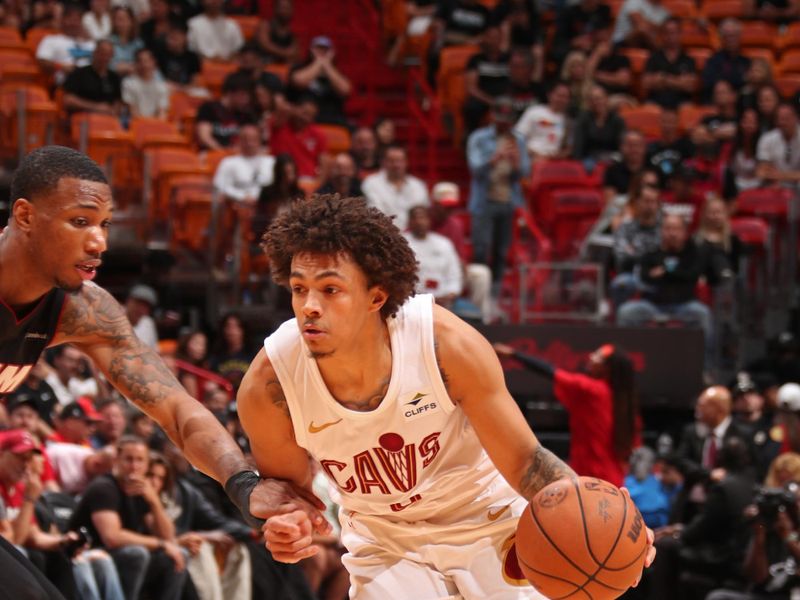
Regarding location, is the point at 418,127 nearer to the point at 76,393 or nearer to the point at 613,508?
the point at 76,393

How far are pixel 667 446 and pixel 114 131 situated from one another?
5529 mm

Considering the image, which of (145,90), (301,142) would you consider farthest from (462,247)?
(145,90)

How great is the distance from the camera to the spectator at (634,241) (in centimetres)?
1134

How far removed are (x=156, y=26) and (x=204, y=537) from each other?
7.59 m

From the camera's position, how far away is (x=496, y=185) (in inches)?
498

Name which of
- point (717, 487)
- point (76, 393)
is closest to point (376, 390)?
point (717, 487)

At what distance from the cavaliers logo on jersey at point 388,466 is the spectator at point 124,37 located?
32.5 feet

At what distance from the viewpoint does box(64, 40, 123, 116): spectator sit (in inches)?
493

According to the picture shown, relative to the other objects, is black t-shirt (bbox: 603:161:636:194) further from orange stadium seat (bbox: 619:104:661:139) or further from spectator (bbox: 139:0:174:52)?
spectator (bbox: 139:0:174:52)

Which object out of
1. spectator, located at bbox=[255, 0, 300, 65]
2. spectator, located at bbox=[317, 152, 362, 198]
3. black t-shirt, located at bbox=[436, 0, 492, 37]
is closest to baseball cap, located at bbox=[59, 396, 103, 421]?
spectator, located at bbox=[317, 152, 362, 198]

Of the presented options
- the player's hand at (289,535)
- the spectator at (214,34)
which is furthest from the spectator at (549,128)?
the player's hand at (289,535)

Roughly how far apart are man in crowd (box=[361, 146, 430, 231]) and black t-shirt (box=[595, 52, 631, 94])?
3.84 metres

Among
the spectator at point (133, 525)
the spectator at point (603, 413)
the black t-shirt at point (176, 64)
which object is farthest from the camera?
the black t-shirt at point (176, 64)

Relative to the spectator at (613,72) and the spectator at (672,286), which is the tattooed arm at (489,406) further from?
the spectator at (613,72)
